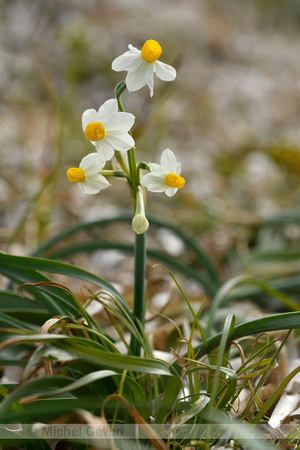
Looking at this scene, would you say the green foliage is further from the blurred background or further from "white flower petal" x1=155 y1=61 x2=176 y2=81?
the blurred background

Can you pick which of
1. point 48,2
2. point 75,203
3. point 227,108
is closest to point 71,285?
point 75,203

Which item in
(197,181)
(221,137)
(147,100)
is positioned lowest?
(197,181)

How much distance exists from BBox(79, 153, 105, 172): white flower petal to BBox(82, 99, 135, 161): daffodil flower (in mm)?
16

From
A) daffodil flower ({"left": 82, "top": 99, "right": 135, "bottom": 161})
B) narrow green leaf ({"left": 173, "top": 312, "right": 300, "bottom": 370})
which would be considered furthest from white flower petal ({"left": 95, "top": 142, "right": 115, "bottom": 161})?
narrow green leaf ({"left": 173, "top": 312, "right": 300, "bottom": 370})

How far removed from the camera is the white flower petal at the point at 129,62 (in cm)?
41

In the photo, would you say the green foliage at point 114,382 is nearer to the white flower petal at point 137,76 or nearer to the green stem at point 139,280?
the green stem at point 139,280

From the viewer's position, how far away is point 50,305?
0.53m

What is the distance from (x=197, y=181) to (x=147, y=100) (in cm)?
98

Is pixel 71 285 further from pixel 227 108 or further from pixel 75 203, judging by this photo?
pixel 227 108

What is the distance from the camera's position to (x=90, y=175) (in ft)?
1.45

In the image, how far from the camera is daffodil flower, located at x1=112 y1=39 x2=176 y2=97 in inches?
16.3

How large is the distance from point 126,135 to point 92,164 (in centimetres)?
5

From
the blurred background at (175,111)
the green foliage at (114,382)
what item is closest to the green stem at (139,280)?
the green foliage at (114,382)

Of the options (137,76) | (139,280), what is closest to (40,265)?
(139,280)
